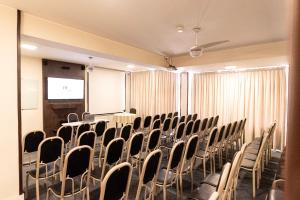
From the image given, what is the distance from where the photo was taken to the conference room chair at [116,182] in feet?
5.28

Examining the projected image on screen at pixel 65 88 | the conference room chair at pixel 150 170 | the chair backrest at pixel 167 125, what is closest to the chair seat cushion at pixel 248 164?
the conference room chair at pixel 150 170

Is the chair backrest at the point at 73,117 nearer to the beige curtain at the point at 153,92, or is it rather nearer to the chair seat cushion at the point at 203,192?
the beige curtain at the point at 153,92

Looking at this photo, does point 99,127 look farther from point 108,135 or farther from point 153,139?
point 153,139

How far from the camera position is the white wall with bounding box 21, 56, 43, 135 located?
594cm

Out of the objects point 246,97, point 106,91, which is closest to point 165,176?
point 246,97

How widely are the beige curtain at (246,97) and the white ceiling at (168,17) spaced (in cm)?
238

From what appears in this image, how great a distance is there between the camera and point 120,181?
70.5 inches

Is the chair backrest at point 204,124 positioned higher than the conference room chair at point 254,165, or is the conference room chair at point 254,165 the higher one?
the chair backrest at point 204,124

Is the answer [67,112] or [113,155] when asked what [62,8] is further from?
[67,112]

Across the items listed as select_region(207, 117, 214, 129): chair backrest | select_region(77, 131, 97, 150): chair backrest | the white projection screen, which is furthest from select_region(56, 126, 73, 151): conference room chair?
the white projection screen

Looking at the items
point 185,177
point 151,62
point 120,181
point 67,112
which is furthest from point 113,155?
point 67,112

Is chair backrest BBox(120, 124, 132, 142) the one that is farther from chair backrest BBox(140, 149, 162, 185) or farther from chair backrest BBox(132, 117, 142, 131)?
chair backrest BBox(140, 149, 162, 185)

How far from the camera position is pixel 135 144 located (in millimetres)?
3117

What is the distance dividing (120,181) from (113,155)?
38.3 inches
